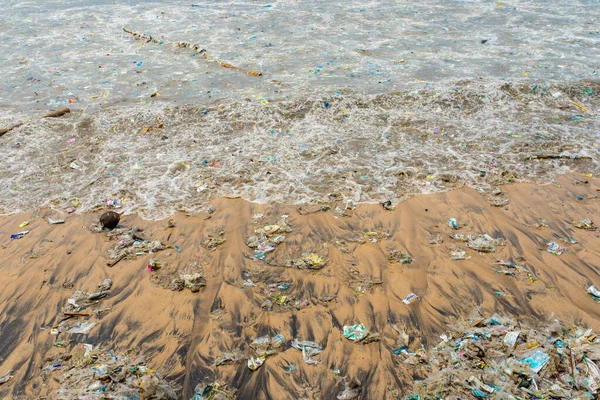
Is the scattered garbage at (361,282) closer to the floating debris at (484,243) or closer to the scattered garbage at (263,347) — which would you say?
the scattered garbage at (263,347)

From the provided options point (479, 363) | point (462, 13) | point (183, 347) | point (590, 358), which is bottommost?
point (183, 347)

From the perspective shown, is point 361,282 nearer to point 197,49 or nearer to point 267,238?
point 267,238

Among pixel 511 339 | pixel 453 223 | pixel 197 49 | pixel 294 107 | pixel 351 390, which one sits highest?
pixel 197 49

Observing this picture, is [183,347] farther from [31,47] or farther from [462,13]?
[462,13]

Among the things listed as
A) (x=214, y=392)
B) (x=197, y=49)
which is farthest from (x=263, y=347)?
(x=197, y=49)

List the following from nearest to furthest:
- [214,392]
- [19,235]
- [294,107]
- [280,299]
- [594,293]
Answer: [214,392]
[594,293]
[280,299]
[19,235]
[294,107]

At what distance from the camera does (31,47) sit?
9.05 m

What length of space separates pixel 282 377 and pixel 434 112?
16.7 feet

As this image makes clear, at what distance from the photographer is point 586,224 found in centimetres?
394

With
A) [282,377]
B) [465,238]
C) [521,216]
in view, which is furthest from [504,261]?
[282,377]

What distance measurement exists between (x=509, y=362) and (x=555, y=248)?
1.70 meters

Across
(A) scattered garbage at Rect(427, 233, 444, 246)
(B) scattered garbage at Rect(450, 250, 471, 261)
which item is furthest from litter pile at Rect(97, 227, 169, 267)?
(B) scattered garbage at Rect(450, 250, 471, 261)

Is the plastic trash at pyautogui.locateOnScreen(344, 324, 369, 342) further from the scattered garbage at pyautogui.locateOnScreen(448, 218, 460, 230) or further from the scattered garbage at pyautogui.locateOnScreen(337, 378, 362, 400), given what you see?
the scattered garbage at pyautogui.locateOnScreen(448, 218, 460, 230)

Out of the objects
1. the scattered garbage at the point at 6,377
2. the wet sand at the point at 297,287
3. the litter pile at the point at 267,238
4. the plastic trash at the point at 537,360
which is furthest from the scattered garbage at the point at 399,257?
the scattered garbage at the point at 6,377
